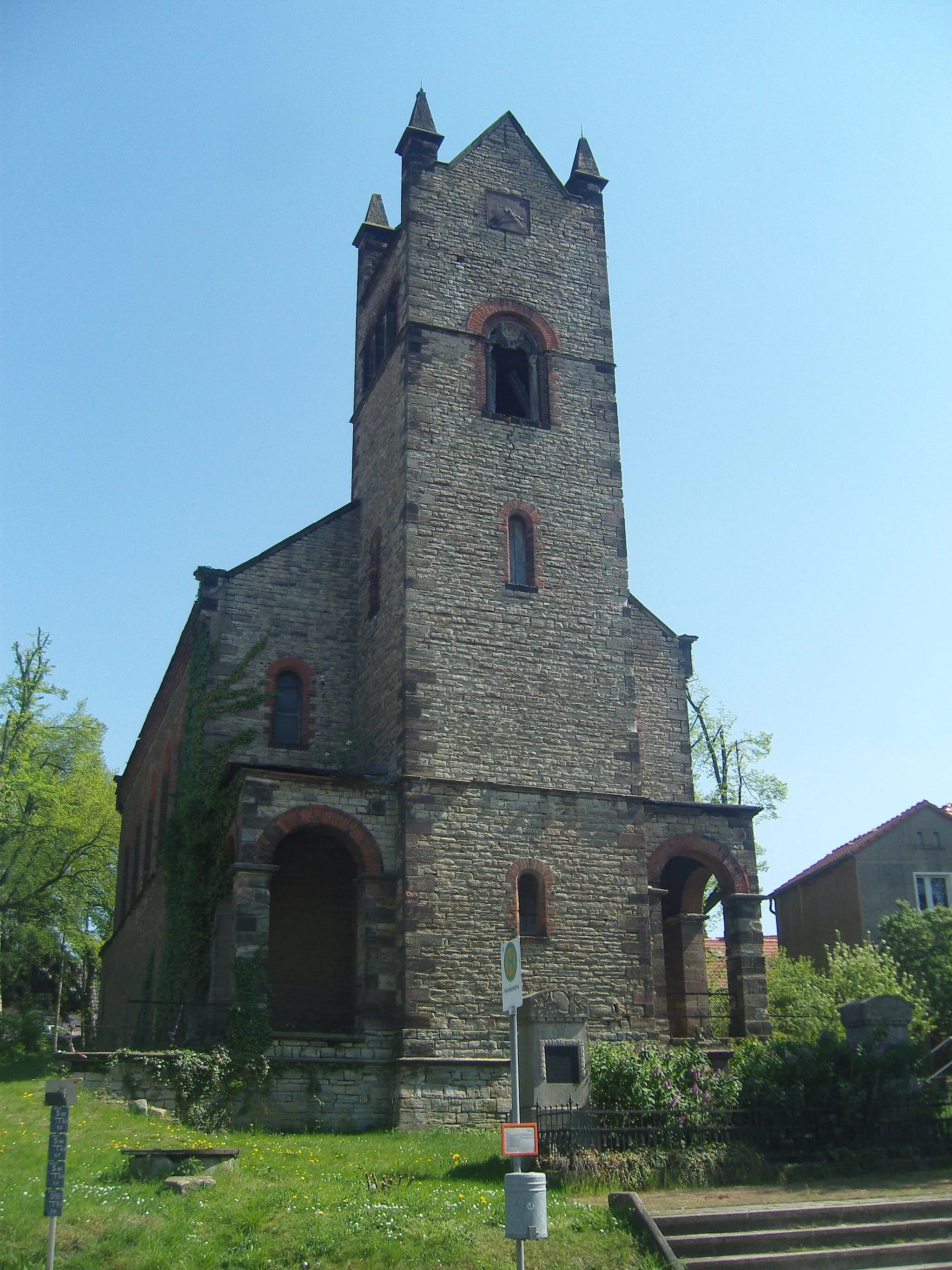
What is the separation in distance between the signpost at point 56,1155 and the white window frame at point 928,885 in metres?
28.8

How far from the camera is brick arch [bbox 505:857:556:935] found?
21.0 metres

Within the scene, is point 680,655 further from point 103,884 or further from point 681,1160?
point 103,884

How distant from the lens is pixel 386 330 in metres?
28.0

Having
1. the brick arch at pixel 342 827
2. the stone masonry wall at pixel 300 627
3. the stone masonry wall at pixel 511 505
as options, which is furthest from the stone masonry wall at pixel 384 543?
the brick arch at pixel 342 827

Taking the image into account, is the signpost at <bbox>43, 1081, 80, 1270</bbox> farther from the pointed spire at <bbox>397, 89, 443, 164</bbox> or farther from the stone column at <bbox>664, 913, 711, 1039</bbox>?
the pointed spire at <bbox>397, 89, 443, 164</bbox>

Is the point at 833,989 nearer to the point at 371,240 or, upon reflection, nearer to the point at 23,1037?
the point at 23,1037

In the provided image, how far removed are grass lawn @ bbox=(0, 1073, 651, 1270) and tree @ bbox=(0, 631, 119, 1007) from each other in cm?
2153

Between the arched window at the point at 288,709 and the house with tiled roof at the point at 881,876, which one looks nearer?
the arched window at the point at 288,709

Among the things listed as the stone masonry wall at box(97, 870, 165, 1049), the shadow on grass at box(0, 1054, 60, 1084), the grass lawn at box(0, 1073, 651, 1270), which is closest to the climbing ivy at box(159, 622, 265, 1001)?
the stone masonry wall at box(97, 870, 165, 1049)

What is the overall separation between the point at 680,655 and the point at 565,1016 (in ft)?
40.8

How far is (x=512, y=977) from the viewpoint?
37.2 ft

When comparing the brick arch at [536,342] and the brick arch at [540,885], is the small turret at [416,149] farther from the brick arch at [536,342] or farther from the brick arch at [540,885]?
the brick arch at [540,885]

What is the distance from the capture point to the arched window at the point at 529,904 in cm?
2130

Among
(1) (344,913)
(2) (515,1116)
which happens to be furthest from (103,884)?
(2) (515,1116)
